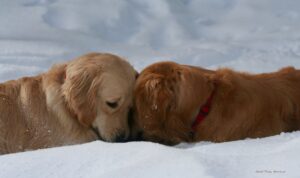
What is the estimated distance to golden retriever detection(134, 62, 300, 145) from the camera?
463cm

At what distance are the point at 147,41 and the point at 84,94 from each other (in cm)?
527

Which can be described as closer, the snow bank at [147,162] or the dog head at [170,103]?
the snow bank at [147,162]

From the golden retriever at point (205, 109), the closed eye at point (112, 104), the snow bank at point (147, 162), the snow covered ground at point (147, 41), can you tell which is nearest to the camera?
the snow bank at point (147, 162)

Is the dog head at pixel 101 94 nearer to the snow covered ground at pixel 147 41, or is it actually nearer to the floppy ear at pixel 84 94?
the floppy ear at pixel 84 94

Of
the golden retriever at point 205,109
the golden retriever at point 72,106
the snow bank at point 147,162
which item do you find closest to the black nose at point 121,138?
the golden retriever at point 72,106

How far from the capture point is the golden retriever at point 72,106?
4.72 meters

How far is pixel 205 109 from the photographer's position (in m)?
4.69

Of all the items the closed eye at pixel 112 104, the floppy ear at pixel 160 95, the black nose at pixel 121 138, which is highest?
the floppy ear at pixel 160 95

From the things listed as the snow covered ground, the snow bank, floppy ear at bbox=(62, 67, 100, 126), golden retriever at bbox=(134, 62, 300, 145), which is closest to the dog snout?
golden retriever at bbox=(134, 62, 300, 145)

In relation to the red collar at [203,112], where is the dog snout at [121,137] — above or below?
below

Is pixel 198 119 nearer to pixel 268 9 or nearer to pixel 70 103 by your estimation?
pixel 70 103

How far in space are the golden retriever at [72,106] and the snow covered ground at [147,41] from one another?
70 centimetres

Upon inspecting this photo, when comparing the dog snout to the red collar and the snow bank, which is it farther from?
the snow bank

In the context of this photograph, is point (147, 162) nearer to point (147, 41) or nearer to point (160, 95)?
point (160, 95)
